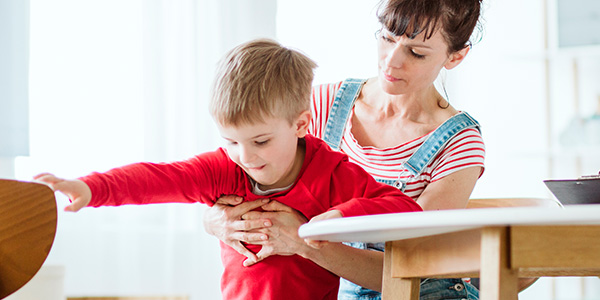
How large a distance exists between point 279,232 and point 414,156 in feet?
1.51

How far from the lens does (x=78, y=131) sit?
2.53 meters

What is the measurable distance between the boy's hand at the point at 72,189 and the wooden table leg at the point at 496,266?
1.75 ft

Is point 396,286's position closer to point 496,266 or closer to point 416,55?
point 496,266

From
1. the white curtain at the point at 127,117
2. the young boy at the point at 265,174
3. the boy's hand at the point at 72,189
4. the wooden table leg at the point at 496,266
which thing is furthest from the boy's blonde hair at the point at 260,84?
the white curtain at the point at 127,117

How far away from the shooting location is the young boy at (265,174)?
1.03 m

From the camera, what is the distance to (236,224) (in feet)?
3.79

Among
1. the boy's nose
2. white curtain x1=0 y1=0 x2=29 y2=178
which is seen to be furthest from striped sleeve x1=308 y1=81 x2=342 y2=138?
white curtain x1=0 y1=0 x2=29 y2=178

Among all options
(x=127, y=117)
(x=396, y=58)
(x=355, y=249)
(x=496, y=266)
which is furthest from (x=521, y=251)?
(x=127, y=117)

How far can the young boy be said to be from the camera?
3.38ft

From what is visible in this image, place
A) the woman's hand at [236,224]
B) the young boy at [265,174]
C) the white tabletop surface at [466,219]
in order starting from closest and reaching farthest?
the white tabletop surface at [466,219] → the young boy at [265,174] → the woman's hand at [236,224]

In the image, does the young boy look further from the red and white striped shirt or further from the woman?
the red and white striped shirt

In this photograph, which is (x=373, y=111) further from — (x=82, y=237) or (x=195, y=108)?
(x=82, y=237)

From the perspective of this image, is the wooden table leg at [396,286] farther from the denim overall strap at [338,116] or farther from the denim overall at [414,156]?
the denim overall strap at [338,116]

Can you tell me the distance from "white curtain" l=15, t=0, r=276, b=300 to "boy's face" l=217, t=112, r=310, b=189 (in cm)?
152
